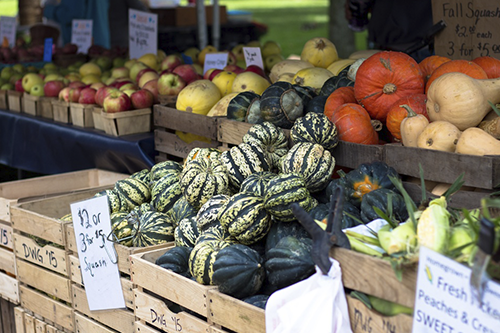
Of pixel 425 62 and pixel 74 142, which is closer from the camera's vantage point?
pixel 425 62

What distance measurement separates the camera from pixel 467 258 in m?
1.49

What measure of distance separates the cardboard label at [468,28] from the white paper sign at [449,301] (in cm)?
230

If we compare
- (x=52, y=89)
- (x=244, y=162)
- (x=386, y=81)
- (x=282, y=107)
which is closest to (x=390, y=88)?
(x=386, y=81)

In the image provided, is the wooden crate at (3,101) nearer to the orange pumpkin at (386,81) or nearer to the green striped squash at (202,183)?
the green striped squash at (202,183)

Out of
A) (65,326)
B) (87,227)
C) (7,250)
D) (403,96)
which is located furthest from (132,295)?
(403,96)

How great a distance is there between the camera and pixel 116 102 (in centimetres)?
419

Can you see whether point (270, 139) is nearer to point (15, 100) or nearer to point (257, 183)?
point (257, 183)

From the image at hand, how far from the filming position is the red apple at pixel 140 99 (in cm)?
425

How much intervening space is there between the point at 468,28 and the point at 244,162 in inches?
71.6

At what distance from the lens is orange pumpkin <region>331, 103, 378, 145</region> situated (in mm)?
2613

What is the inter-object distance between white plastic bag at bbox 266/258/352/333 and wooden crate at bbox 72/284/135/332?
1127mm

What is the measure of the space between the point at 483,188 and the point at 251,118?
4.42ft

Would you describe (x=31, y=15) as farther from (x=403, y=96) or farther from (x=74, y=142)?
(x=403, y=96)

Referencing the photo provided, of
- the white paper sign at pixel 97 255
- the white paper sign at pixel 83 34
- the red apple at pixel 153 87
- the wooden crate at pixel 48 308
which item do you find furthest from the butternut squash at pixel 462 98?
the white paper sign at pixel 83 34
